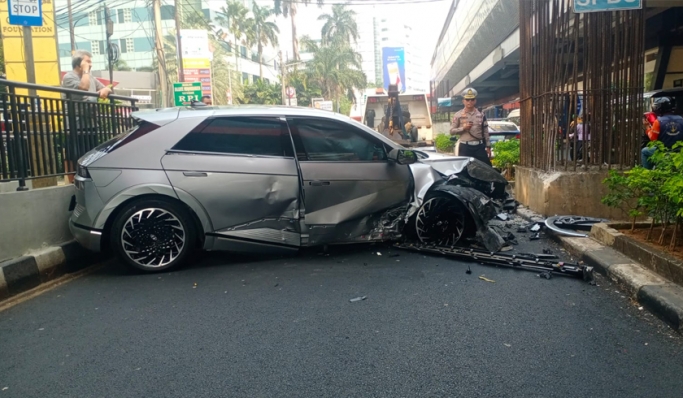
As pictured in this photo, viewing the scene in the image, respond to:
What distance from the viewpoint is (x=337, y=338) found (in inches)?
145

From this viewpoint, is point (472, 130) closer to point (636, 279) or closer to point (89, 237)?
point (636, 279)

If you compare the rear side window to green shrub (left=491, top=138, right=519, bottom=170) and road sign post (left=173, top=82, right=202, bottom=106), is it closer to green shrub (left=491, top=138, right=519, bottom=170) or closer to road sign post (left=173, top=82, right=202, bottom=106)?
green shrub (left=491, top=138, right=519, bottom=170)

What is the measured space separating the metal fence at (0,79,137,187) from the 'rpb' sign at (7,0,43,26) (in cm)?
184

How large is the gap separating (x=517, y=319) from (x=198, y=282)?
2830 mm

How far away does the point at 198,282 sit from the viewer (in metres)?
5.15

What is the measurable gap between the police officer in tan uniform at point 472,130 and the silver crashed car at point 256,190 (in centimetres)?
287

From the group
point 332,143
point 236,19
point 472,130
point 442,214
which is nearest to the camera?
point 332,143

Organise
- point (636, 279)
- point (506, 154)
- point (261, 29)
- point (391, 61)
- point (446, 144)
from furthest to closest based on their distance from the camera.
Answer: point (391, 61), point (261, 29), point (446, 144), point (506, 154), point (636, 279)

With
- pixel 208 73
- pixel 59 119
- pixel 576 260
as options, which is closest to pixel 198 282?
pixel 59 119

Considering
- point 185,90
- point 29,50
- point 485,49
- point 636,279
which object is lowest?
point 636,279

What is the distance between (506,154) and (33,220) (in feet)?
26.7

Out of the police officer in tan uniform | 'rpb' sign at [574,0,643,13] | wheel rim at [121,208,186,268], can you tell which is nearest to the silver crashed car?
wheel rim at [121,208,186,268]

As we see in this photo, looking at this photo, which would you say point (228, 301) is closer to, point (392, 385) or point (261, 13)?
point (392, 385)

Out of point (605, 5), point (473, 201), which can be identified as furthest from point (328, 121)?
point (605, 5)
